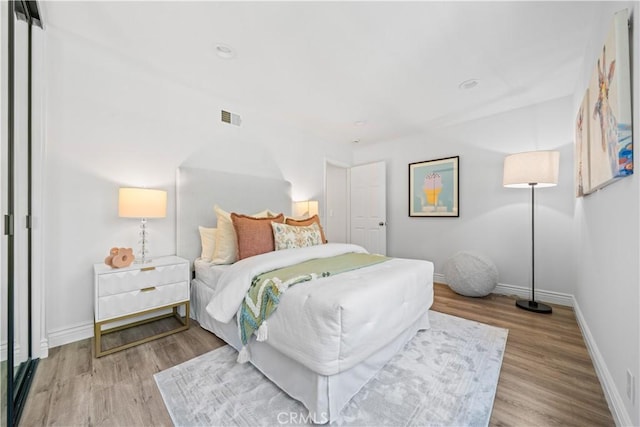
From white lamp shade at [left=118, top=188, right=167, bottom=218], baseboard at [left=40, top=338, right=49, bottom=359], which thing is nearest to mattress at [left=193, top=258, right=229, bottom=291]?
white lamp shade at [left=118, top=188, right=167, bottom=218]

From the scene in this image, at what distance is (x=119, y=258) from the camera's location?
202 cm

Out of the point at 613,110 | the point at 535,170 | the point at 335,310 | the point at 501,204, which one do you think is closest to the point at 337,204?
the point at 501,204

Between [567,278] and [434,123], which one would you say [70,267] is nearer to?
[434,123]

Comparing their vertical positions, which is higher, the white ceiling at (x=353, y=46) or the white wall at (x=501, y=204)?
the white ceiling at (x=353, y=46)

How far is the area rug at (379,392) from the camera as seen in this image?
4.34 feet

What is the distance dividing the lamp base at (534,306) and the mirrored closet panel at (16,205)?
4107 millimetres

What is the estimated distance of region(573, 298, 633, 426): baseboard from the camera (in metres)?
1.23

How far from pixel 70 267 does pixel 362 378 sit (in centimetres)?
243

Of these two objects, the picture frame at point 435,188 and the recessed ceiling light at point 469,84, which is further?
the picture frame at point 435,188

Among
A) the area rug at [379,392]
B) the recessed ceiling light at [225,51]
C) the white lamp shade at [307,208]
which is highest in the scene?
the recessed ceiling light at [225,51]

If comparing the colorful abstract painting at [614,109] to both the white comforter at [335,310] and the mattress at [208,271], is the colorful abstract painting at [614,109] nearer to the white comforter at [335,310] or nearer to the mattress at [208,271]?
the white comforter at [335,310]

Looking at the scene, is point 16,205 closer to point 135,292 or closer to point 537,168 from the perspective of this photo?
point 135,292

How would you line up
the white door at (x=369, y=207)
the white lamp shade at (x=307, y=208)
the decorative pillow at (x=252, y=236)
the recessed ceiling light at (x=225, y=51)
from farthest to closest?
the white door at (x=369, y=207) → the white lamp shade at (x=307, y=208) → the decorative pillow at (x=252, y=236) → the recessed ceiling light at (x=225, y=51)

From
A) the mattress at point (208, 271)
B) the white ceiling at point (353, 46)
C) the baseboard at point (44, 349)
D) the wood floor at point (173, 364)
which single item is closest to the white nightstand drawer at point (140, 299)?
the mattress at point (208, 271)
